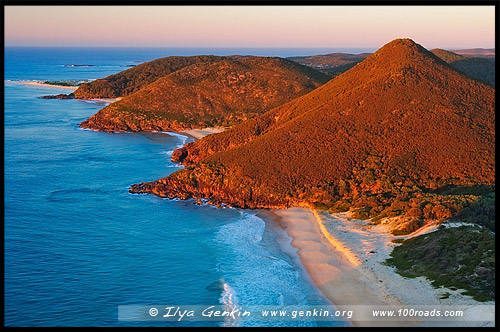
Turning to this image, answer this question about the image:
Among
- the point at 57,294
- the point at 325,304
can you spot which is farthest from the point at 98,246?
the point at 325,304

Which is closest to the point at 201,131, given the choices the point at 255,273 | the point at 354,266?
the point at 255,273

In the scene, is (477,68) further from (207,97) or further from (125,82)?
(125,82)

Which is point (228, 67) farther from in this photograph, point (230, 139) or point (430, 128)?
point (430, 128)

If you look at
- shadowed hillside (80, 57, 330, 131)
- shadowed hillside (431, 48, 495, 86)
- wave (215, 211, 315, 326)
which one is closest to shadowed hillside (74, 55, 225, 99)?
shadowed hillside (80, 57, 330, 131)

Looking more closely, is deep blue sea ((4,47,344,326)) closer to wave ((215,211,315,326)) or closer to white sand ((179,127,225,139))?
wave ((215,211,315,326))

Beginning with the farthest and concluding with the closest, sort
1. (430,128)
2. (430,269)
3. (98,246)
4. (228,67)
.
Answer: (228,67)
(430,128)
(98,246)
(430,269)

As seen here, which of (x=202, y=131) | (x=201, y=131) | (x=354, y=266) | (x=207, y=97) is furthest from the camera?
(x=207, y=97)
